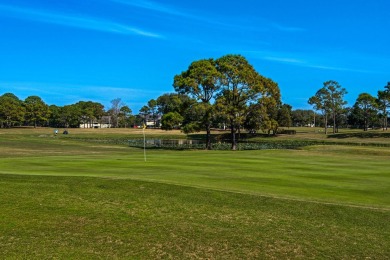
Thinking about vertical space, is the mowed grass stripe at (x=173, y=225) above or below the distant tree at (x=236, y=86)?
below

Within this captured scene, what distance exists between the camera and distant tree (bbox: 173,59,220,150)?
59.3 m

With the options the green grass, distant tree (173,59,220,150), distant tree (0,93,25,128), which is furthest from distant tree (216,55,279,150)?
distant tree (0,93,25,128)

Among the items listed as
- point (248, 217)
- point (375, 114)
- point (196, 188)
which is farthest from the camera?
point (375, 114)

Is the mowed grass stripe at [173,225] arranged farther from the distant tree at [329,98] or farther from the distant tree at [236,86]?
the distant tree at [329,98]

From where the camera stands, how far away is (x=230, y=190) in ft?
48.4

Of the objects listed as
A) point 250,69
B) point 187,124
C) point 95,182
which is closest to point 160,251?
point 95,182

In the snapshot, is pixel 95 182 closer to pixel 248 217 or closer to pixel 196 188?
pixel 196 188

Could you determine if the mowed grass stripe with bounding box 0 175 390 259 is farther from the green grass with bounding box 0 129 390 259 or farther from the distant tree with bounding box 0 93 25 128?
the distant tree with bounding box 0 93 25 128

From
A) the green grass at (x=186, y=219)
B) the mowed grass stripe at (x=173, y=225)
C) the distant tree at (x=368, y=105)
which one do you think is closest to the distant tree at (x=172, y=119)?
the green grass at (x=186, y=219)

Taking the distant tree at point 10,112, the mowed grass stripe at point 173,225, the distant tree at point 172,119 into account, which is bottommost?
the mowed grass stripe at point 173,225

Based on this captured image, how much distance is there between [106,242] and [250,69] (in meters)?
57.1

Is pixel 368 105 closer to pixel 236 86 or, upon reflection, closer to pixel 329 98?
pixel 329 98

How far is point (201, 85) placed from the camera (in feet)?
201

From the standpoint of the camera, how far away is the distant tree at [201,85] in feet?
195
